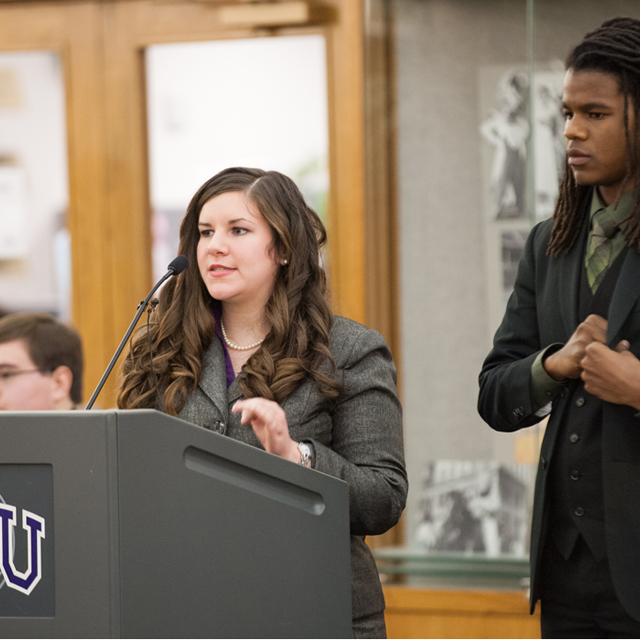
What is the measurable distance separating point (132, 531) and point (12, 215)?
3.51 meters

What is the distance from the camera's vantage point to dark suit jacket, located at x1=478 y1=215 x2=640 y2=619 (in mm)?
1497

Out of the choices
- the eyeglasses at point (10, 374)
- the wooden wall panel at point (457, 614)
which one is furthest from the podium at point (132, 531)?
the wooden wall panel at point (457, 614)

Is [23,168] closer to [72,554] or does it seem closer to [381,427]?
[381,427]

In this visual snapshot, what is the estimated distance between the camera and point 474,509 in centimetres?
377

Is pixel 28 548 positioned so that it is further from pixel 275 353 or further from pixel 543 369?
pixel 543 369

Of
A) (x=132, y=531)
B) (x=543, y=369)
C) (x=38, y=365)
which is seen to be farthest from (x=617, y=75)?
(x=38, y=365)

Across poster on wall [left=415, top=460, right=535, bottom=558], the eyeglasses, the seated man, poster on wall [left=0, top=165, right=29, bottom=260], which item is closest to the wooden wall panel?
poster on wall [left=415, top=460, right=535, bottom=558]

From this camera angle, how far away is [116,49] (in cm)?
406

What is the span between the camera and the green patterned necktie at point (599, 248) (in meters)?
1.63

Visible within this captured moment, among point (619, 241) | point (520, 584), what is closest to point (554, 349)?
point (619, 241)

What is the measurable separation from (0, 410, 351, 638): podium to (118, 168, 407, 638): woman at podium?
435 millimetres

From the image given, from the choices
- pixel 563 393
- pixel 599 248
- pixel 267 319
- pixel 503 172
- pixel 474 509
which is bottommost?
pixel 474 509

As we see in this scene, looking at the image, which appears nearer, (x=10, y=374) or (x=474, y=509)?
(x=10, y=374)

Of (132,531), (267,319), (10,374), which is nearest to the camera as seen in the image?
(132,531)
